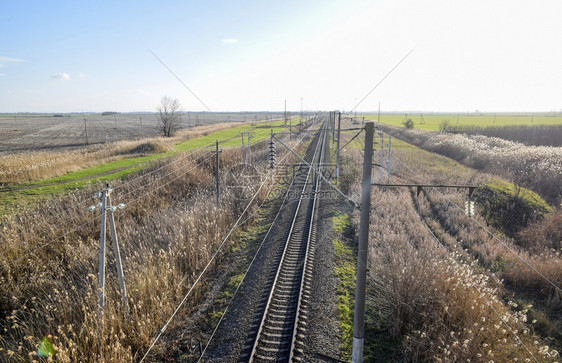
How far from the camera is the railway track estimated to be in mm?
6164

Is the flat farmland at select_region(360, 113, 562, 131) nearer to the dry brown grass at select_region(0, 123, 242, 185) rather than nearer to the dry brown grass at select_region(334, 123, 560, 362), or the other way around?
the dry brown grass at select_region(334, 123, 560, 362)

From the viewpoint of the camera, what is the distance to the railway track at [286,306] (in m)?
6.16

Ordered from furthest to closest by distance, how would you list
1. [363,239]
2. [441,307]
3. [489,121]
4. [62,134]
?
[489,121] < [62,134] < [441,307] < [363,239]

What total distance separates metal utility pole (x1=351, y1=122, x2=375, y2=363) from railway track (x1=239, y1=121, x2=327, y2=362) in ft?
4.86

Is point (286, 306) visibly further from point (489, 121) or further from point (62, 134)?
point (489, 121)

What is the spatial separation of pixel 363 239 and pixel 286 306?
376 cm

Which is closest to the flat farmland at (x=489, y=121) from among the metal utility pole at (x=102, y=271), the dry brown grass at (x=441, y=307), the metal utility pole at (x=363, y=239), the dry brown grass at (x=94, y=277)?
the dry brown grass at (x=441, y=307)

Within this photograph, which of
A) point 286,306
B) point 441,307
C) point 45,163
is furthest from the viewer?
point 45,163

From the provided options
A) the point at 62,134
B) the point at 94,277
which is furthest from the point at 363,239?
the point at 62,134

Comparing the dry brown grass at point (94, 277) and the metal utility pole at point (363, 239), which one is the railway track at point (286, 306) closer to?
the metal utility pole at point (363, 239)

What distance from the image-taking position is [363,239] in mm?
5082

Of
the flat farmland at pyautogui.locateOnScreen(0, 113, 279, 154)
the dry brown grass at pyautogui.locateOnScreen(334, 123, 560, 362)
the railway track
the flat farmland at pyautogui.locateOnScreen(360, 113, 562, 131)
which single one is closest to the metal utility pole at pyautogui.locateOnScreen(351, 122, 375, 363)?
the dry brown grass at pyautogui.locateOnScreen(334, 123, 560, 362)

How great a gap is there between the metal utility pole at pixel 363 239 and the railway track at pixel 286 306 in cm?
148

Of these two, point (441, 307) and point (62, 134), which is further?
point (62, 134)
